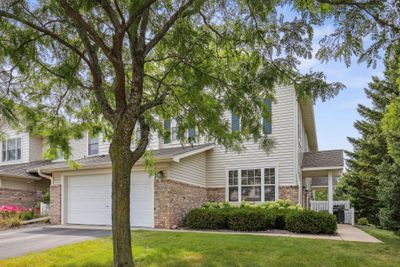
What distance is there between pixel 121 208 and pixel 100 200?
1132cm

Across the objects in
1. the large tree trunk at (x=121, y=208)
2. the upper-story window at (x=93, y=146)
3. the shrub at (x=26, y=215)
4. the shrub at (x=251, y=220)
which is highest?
the upper-story window at (x=93, y=146)

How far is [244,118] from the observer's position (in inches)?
279

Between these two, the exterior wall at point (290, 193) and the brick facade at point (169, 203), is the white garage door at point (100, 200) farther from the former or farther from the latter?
the exterior wall at point (290, 193)

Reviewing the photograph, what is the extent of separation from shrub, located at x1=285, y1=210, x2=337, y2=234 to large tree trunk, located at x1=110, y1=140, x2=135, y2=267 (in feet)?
27.8

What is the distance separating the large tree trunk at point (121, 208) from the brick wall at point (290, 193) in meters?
11.2

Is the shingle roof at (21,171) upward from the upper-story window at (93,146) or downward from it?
downward

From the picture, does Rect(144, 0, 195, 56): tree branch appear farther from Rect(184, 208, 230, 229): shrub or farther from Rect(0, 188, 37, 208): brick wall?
Rect(0, 188, 37, 208): brick wall

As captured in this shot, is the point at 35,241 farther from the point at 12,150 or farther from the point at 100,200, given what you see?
the point at 12,150

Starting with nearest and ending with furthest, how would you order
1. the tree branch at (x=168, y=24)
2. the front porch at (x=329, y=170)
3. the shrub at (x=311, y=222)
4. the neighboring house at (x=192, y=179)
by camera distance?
1. the tree branch at (x=168, y=24)
2. the shrub at (x=311, y=222)
3. the neighboring house at (x=192, y=179)
4. the front porch at (x=329, y=170)

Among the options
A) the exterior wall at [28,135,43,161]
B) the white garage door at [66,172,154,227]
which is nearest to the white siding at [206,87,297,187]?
the white garage door at [66,172,154,227]

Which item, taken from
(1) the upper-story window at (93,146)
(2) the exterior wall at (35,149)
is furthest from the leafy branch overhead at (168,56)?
(2) the exterior wall at (35,149)

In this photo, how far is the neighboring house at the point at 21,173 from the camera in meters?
19.5

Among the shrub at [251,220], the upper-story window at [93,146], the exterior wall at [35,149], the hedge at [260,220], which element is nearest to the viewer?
the hedge at [260,220]

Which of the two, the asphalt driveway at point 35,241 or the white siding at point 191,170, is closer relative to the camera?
the asphalt driveway at point 35,241
